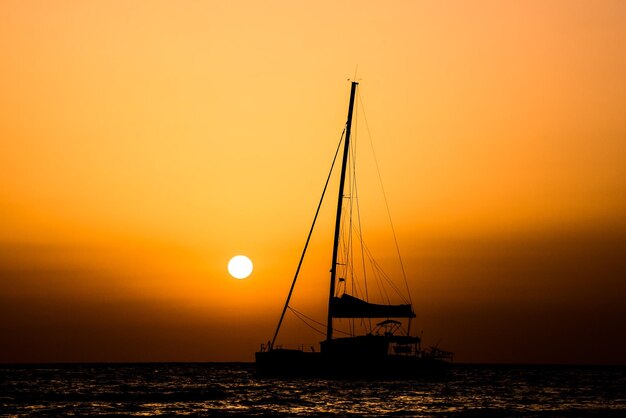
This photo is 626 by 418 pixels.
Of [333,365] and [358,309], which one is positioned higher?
[358,309]

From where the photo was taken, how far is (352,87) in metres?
68.2

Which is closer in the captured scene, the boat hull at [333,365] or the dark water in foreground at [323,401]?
the dark water in foreground at [323,401]

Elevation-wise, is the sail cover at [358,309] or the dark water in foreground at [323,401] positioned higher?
the sail cover at [358,309]

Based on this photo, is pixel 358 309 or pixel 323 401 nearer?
pixel 323 401

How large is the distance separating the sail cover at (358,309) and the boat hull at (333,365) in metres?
3.12

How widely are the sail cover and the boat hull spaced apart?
3.12 metres

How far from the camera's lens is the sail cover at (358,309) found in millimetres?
64875

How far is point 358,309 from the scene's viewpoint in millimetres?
65188

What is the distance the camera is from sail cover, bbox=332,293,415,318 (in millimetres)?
64875

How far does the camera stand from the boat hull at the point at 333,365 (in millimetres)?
64000

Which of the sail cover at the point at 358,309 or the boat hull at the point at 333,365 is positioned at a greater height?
the sail cover at the point at 358,309

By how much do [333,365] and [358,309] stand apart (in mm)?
4670

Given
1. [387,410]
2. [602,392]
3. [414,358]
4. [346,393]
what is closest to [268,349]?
[346,393]

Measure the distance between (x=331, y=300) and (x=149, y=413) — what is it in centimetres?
1663
